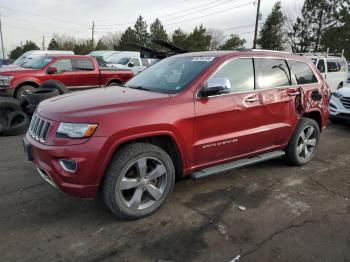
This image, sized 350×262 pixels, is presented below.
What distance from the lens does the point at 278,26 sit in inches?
1714

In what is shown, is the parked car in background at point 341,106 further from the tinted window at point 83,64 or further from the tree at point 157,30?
the tree at point 157,30

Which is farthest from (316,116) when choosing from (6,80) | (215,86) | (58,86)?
(6,80)

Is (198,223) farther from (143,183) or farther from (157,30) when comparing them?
(157,30)

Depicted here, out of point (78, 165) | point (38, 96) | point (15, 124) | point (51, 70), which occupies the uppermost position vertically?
point (51, 70)

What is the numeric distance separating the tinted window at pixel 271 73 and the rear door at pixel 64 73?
7.34 meters

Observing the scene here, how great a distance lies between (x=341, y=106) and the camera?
853 cm

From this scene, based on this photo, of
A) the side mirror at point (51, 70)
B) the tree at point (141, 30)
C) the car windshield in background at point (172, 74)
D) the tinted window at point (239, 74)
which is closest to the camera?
the car windshield in background at point (172, 74)

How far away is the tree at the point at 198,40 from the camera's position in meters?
46.7

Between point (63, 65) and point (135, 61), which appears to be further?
point (135, 61)

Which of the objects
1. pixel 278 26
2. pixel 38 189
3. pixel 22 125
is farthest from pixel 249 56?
pixel 278 26

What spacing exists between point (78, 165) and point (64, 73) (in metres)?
8.03

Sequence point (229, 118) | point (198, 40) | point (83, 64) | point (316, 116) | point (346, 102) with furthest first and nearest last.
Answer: point (198, 40)
point (83, 64)
point (346, 102)
point (316, 116)
point (229, 118)

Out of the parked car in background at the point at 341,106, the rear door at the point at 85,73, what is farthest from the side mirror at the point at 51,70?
the parked car in background at the point at 341,106

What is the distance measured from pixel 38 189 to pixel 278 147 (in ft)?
10.8
